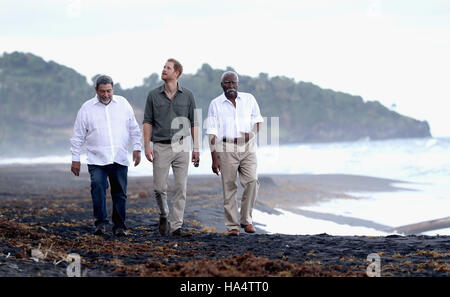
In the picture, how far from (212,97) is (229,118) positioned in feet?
438

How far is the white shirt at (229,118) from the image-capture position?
791 centimetres

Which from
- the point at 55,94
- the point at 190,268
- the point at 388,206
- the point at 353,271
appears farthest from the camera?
the point at 55,94

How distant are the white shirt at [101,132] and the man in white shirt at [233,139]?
1.13 meters

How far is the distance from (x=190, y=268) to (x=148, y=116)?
3.03m

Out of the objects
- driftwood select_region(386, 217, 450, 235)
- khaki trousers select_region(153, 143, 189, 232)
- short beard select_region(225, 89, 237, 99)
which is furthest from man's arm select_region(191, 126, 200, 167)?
driftwood select_region(386, 217, 450, 235)

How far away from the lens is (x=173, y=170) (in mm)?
7539

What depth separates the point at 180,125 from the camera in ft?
24.8

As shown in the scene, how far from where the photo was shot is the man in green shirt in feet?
24.6

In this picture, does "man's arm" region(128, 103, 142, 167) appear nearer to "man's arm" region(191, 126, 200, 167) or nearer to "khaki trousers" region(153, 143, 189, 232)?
"khaki trousers" region(153, 143, 189, 232)

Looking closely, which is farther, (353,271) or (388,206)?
(388,206)

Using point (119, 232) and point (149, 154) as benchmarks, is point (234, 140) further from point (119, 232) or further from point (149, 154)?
point (119, 232)

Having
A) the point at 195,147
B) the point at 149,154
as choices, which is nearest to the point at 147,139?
the point at 149,154
